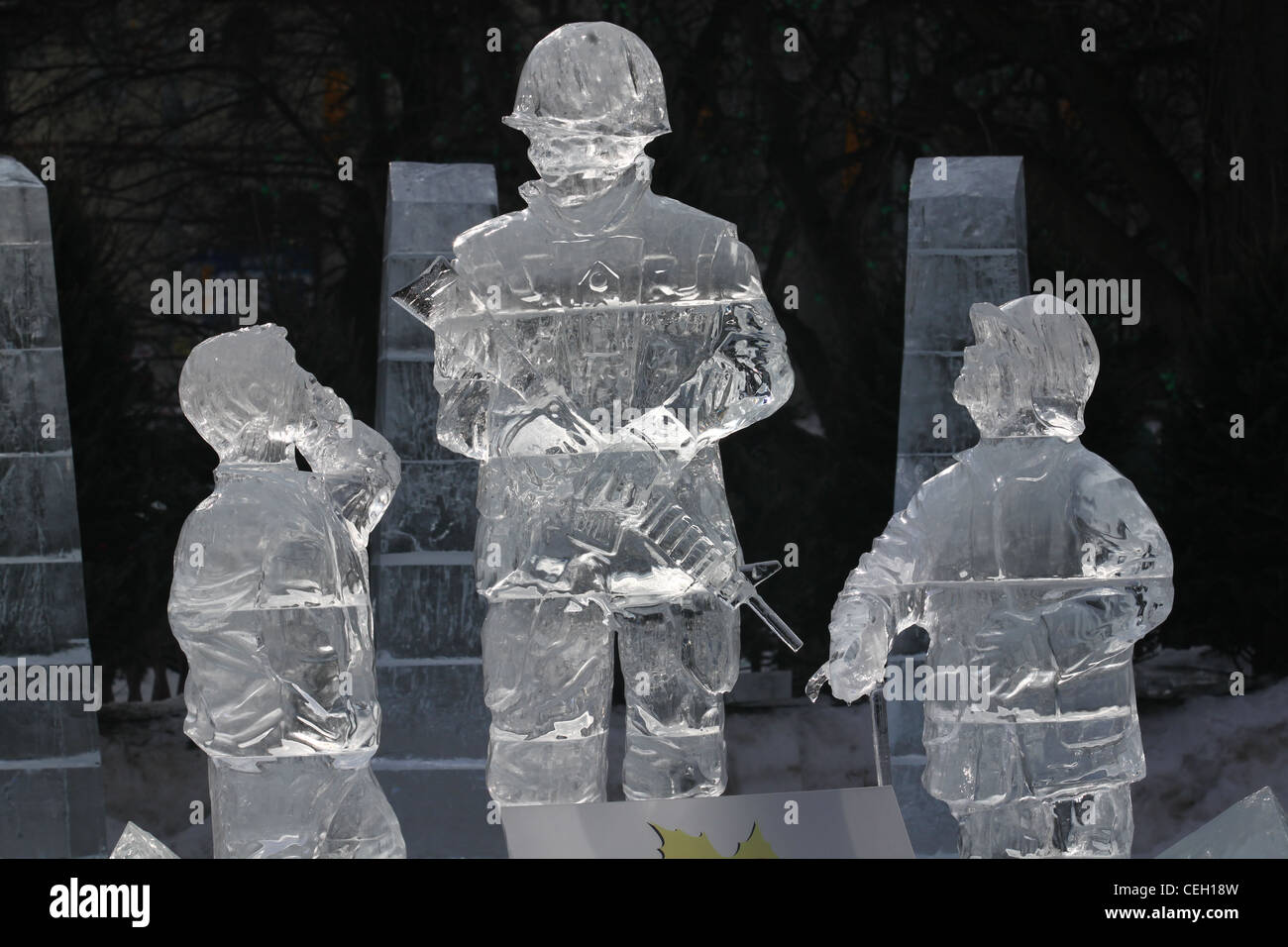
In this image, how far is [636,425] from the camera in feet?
14.4

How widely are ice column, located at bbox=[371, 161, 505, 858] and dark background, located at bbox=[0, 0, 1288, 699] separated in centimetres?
200

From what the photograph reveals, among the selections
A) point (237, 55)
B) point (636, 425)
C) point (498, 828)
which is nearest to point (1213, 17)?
point (237, 55)

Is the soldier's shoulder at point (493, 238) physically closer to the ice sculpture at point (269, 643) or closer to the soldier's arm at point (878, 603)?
the ice sculpture at point (269, 643)

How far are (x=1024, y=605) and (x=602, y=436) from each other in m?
0.98

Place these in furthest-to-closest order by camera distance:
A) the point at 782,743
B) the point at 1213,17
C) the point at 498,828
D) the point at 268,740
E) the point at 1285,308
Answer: the point at 1213,17, the point at 782,743, the point at 1285,308, the point at 498,828, the point at 268,740

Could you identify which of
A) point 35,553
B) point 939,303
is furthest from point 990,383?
point 35,553

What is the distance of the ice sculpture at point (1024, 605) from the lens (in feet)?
13.8

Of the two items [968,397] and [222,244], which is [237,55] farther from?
[968,397]

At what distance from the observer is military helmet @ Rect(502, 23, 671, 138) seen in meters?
4.40

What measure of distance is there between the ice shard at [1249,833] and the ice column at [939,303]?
7.37 feet

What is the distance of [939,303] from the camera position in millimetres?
6676

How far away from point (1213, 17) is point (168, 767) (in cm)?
606

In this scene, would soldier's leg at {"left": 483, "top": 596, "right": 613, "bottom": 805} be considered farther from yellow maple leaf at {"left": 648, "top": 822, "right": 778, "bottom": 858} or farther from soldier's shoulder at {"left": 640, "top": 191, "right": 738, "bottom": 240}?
soldier's shoulder at {"left": 640, "top": 191, "right": 738, "bottom": 240}

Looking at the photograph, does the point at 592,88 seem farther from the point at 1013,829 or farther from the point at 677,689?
the point at 1013,829
